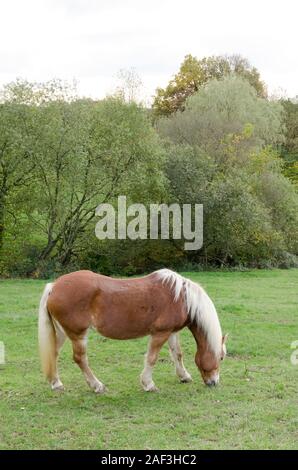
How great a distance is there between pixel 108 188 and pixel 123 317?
13654 mm

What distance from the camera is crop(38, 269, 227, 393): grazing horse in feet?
21.8

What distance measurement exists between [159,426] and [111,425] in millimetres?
517

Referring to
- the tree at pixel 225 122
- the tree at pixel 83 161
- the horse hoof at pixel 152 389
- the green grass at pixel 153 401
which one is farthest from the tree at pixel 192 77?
the horse hoof at pixel 152 389

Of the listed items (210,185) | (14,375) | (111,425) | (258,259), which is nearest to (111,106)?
(210,185)

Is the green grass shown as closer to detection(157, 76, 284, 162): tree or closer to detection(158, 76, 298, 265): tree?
detection(158, 76, 298, 265): tree

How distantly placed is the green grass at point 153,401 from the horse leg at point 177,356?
0.12 metres

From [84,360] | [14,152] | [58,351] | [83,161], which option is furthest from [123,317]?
[14,152]

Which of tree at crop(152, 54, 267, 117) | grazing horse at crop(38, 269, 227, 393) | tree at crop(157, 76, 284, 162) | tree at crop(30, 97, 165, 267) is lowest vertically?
grazing horse at crop(38, 269, 227, 393)

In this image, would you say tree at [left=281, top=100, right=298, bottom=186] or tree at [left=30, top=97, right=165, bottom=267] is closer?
tree at [left=30, top=97, right=165, bottom=267]

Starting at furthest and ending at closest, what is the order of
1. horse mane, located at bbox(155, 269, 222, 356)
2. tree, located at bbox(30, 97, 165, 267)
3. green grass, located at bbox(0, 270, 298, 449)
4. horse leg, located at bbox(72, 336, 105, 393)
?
tree, located at bbox(30, 97, 165, 267), horse mane, located at bbox(155, 269, 222, 356), horse leg, located at bbox(72, 336, 105, 393), green grass, located at bbox(0, 270, 298, 449)

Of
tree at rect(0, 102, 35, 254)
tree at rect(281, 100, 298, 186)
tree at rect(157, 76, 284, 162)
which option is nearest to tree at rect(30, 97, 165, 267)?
tree at rect(0, 102, 35, 254)

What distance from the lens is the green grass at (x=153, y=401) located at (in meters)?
5.48

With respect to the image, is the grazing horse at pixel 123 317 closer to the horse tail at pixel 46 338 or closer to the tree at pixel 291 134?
the horse tail at pixel 46 338
